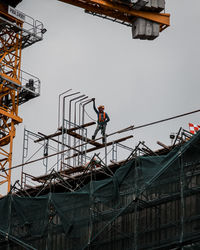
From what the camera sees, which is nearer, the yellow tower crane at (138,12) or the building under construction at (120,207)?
the building under construction at (120,207)

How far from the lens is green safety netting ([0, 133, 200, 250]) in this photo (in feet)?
122

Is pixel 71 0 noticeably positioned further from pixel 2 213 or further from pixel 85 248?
pixel 85 248

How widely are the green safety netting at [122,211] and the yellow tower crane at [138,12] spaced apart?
17.0 metres

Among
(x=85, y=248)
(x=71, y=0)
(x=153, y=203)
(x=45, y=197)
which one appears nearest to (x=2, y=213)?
(x=45, y=197)

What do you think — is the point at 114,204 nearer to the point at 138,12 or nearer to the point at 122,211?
the point at 122,211

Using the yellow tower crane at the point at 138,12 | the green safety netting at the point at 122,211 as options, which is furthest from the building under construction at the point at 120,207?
the yellow tower crane at the point at 138,12

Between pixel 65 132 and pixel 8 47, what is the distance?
14.0 meters

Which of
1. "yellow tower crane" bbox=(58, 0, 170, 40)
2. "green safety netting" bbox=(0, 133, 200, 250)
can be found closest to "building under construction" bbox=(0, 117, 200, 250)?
"green safety netting" bbox=(0, 133, 200, 250)

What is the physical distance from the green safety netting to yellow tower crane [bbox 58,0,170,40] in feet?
55.7

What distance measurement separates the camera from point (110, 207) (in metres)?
39.8

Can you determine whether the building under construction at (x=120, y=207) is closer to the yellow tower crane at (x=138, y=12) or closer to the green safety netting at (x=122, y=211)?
the green safety netting at (x=122, y=211)

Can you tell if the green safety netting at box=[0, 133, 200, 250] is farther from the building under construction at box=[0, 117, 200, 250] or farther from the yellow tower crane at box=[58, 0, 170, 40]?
the yellow tower crane at box=[58, 0, 170, 40]

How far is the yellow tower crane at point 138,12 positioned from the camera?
5628cm

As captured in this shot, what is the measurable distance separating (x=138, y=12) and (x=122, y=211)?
21.5 meters
